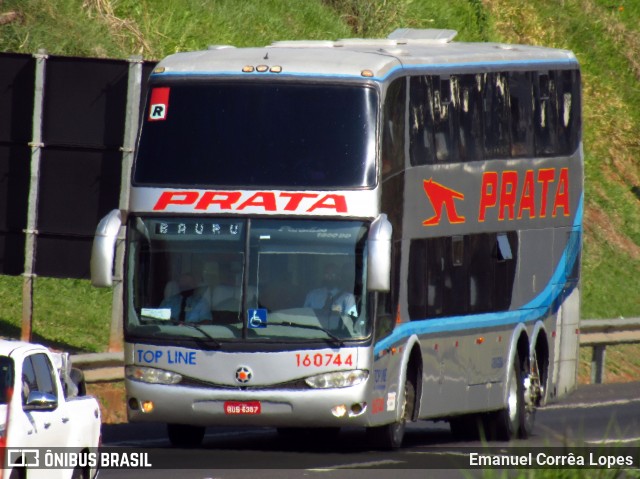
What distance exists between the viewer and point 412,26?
39.0 meters

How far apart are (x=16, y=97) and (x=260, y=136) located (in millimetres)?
7885

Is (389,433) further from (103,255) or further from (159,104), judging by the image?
(159,104)

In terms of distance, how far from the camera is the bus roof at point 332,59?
17.7 metres

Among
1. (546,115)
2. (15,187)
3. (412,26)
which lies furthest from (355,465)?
(412,26)

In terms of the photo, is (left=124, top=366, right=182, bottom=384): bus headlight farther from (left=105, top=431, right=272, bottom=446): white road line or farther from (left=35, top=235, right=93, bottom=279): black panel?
(left=35, top=235, right=93, bottom=279): black panel

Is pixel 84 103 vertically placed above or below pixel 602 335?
above

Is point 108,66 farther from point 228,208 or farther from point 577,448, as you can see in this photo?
point 577,448

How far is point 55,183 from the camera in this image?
23906 millimetres

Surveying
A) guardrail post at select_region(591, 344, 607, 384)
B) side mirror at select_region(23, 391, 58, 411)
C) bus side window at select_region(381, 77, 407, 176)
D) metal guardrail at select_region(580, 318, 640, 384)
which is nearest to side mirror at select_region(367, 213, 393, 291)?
bus side window at select_region(381, 77, 407, 176)

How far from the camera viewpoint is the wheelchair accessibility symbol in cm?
1698

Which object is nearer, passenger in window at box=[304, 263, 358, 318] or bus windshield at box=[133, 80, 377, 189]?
passenger in window at box=[304, 263, 358, 318]

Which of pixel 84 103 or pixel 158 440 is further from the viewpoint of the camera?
pixel 84 103

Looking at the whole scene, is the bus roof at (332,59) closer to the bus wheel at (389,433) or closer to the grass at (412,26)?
the bus wheel at (389,433)

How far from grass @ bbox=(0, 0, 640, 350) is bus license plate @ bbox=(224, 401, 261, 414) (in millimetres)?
7573
